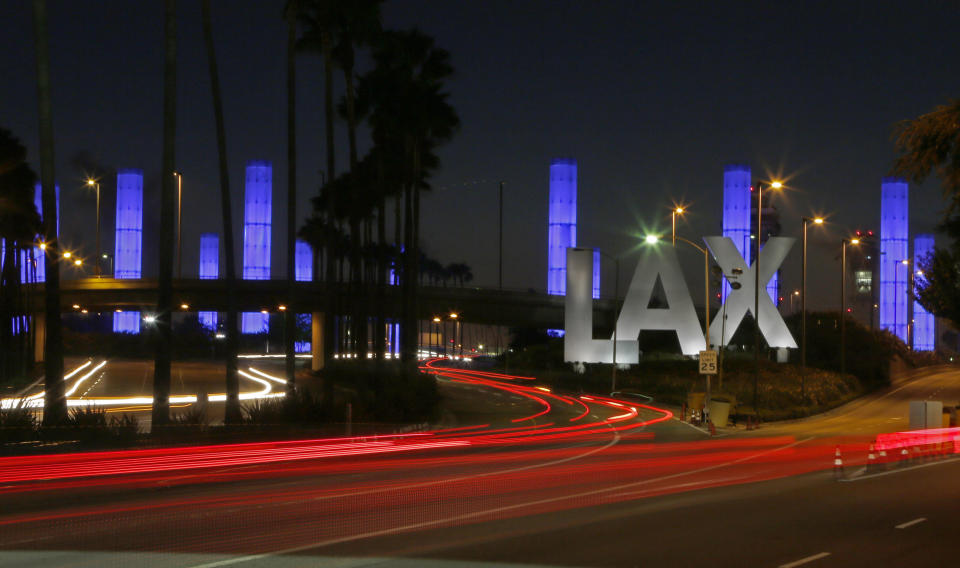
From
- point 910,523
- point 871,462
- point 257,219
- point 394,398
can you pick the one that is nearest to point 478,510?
point 910,523

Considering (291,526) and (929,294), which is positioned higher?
Answer: (929,294)

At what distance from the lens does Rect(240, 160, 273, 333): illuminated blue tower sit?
92.0 m

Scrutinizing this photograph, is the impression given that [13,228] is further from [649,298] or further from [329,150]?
[649,298]

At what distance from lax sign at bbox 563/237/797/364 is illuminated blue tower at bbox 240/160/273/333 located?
4451cm

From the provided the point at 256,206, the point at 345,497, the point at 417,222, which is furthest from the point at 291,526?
the point at 256,206

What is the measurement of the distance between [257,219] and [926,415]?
241 feet

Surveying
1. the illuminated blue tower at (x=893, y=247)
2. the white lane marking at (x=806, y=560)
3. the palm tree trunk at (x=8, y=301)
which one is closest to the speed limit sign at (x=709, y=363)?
the white lane marking at (x=806, y=560)

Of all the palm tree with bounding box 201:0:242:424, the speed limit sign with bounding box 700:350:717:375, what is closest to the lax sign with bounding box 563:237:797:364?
the speed limit sign with bounding box 700:350:717:375

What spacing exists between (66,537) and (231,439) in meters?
11.9

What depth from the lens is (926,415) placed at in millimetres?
29609

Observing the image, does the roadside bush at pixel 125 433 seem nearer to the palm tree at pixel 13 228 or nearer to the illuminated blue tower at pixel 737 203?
the palm tree at pixel 13 228

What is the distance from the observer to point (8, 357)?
1949 inches

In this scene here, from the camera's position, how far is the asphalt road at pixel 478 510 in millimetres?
11000

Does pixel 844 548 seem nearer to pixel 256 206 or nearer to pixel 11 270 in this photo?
pixel 11 270
